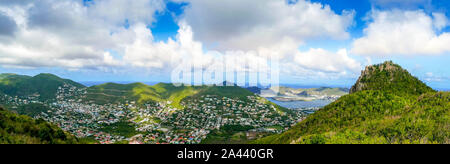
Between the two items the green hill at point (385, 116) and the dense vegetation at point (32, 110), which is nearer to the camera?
the green hill at point (385, 116)

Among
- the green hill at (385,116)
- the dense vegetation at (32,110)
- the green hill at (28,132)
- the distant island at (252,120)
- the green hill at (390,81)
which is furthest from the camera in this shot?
the dense vegetation at (32,110)

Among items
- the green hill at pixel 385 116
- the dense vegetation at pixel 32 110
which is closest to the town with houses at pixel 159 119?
the dense vegetation at pixel 32 110

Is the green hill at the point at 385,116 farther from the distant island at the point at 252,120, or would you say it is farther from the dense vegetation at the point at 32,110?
the dense vegetation at the point at 32,110

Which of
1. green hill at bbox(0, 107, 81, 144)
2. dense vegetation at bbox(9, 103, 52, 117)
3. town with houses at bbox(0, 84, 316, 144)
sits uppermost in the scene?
green hill at bbox(0, 107, 81, 144)

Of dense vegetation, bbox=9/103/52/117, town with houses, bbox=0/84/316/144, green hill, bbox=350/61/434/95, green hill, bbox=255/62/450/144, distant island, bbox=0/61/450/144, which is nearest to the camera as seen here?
green hill, bbox=255/62/450/144

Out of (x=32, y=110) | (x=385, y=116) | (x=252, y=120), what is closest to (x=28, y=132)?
(x=385, y=116)

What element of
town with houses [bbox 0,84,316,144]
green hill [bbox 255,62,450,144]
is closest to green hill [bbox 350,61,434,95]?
green hill [bbox 255,62,450,144]

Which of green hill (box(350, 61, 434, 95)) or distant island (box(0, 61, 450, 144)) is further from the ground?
green hill (box(350, 61, 434, 95))

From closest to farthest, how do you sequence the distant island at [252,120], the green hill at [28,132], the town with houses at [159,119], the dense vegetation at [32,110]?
the green hill at [28,132], the distant island at [252,120], the town with houses at [159,119], the dense vegetation at [32,110]

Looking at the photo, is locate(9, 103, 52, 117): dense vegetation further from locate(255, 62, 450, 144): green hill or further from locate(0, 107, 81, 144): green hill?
locate(255, 62, 450, 144): green hill

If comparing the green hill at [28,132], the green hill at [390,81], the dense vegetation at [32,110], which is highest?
the green hill at [390,81]
